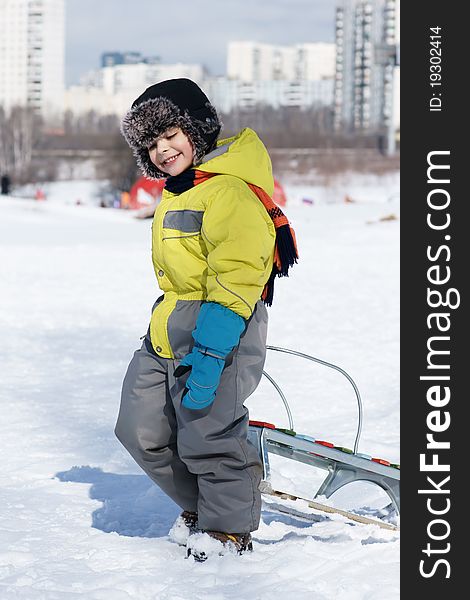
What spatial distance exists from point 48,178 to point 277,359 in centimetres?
5273

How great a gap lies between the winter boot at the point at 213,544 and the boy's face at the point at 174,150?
101 cm

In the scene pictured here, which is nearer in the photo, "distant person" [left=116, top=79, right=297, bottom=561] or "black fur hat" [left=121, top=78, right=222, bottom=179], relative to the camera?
"distant person" [left=116, top=79, right=297, bottom=561]

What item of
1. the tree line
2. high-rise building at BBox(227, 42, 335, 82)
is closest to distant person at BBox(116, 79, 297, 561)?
the tree line

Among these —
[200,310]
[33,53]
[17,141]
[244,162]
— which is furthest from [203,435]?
[33,53]

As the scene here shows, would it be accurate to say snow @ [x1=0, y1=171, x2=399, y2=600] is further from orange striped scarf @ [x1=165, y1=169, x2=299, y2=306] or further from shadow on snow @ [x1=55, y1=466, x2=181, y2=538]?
orange striped scarf @ [x1=165, y1=169, x2=299, y2=306]

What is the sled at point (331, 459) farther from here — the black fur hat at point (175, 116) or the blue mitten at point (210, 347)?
the black fur hat at point (175, 116)

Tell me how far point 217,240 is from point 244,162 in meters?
0.26

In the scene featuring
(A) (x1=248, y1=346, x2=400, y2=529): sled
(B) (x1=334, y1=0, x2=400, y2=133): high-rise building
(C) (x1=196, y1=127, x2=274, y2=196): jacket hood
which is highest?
(B) (x1=334, y1=0, x2=400, y2=133): high-rise building

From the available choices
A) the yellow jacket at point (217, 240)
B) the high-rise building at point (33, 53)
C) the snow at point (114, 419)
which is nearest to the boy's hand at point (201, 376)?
the yellow jacket at point (217, 240)

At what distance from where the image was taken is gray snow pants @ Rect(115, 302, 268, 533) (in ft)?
8.73

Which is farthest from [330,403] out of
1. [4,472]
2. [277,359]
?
[4,472]

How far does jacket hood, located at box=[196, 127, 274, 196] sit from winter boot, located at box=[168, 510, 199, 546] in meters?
0.96

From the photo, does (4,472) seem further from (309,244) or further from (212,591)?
(309,244)

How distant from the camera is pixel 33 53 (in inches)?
3526
